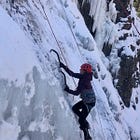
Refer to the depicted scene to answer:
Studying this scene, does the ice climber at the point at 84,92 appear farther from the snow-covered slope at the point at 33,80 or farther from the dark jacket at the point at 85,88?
the snow-covered slope at the point at 33,80

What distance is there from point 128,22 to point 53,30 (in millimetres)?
11699

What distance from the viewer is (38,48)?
7844 mm

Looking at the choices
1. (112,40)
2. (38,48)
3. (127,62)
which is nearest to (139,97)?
(127,62)

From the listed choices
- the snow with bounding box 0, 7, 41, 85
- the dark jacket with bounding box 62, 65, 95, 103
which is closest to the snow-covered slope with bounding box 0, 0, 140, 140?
the snow with bounding box 0, 7, 41, 85

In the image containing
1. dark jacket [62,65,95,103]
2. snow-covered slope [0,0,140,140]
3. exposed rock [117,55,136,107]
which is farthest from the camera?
exposed rock [117,55,136,107]

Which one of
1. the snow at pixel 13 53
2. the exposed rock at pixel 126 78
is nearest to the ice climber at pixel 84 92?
the snow at pixel 13 53

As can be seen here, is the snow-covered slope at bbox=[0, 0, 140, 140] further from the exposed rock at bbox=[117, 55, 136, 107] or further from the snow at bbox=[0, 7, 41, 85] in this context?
the exposed rock at bbox=[117, 55, 136, 107]

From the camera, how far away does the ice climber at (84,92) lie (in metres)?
7.82

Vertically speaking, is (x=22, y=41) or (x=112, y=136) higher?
(x=22, y=41)

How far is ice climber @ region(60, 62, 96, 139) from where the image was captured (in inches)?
308

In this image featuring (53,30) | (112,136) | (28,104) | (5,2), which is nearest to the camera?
(28,104)

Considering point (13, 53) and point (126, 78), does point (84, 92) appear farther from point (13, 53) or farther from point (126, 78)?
point (126, 78)

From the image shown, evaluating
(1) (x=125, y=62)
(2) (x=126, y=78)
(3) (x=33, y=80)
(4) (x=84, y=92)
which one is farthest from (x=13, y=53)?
Answer: (2) (x=126, y=78)

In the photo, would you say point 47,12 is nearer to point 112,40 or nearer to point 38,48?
point 38,48
